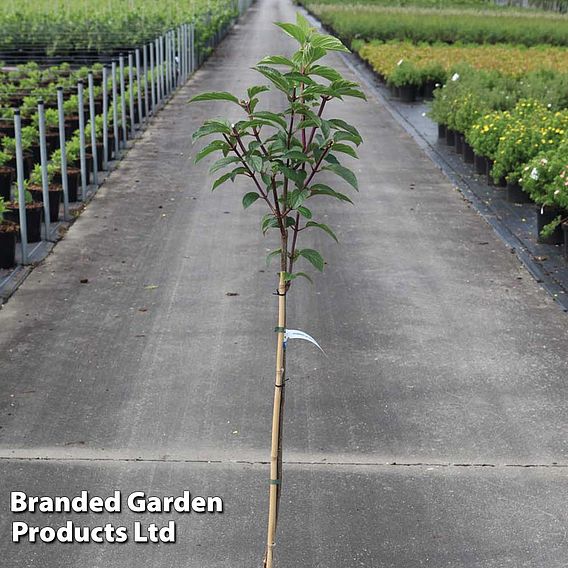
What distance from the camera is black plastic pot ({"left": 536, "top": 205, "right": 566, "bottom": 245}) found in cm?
1102

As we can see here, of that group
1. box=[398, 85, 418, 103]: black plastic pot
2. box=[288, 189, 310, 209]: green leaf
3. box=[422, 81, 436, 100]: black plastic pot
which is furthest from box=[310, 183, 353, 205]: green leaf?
box=[422, 81, 436, 100]: black plastic pot

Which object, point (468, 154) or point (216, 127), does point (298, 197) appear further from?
point (468, 154)

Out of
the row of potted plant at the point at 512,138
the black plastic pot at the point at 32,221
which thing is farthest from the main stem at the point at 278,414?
the black plastic pot at the point at 32,221

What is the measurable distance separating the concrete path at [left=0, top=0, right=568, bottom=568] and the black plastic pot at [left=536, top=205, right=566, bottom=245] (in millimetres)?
486

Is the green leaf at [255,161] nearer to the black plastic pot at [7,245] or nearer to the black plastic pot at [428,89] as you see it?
the black plastic pot at [7,245]

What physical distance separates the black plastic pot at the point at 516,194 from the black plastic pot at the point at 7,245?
635cm

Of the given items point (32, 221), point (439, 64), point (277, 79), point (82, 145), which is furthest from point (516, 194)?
point (439, 64)

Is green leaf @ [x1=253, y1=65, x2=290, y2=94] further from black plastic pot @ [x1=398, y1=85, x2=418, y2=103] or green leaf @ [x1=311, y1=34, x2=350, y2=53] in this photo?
black plastic pot @ [x1=398, y1=85, x2=418, y2=103]

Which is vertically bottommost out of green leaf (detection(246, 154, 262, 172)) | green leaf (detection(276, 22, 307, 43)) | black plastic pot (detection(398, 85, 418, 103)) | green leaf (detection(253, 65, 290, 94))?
black plastic pot (detection(398, 85, 418, 103))

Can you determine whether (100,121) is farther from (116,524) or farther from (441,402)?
(116,524)

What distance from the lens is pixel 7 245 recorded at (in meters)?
9.73

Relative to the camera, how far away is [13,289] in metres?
9.12

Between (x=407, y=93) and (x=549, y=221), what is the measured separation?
1417 centimetres

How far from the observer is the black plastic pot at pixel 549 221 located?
11.0m
